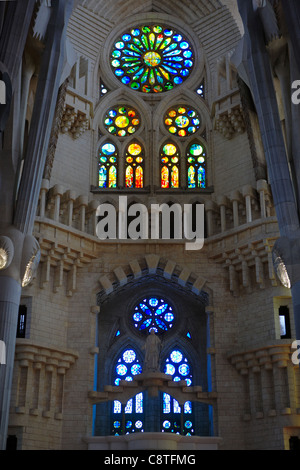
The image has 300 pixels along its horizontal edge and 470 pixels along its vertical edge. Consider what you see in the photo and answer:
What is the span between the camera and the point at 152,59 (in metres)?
22.4

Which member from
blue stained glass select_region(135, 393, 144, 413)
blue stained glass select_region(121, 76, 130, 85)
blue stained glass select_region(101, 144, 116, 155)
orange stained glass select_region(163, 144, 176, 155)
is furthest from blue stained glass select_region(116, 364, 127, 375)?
blue stained glass select_region(121, 76, 130, 85)

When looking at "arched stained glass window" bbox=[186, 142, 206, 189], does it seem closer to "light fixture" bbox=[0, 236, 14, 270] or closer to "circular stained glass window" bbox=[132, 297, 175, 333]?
"circular stained glass window" bbox=[132, 297, 175, 333]

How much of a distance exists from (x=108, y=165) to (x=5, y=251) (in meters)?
7.36

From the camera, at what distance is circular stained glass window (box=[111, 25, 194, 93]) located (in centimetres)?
2208

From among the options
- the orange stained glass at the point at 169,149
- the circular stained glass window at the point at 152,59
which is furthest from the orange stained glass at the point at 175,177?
the circular stained glass window at the point at 152,59

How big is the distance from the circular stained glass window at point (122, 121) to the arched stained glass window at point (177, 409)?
7291 millimetres

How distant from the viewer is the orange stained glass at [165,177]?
20589 millimetres

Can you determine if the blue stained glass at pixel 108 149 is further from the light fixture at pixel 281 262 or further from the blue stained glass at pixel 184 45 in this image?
the light fixture at pixel 281 262

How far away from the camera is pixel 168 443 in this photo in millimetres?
15000

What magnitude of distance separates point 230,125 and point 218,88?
1373 mm

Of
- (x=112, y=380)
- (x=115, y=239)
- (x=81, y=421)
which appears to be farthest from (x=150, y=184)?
(x=81, y=421)

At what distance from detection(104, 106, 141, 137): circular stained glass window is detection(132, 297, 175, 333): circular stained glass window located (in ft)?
17.7

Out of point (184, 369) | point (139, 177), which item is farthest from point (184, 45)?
point (184, 369)

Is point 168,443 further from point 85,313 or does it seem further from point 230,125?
point 230,125
